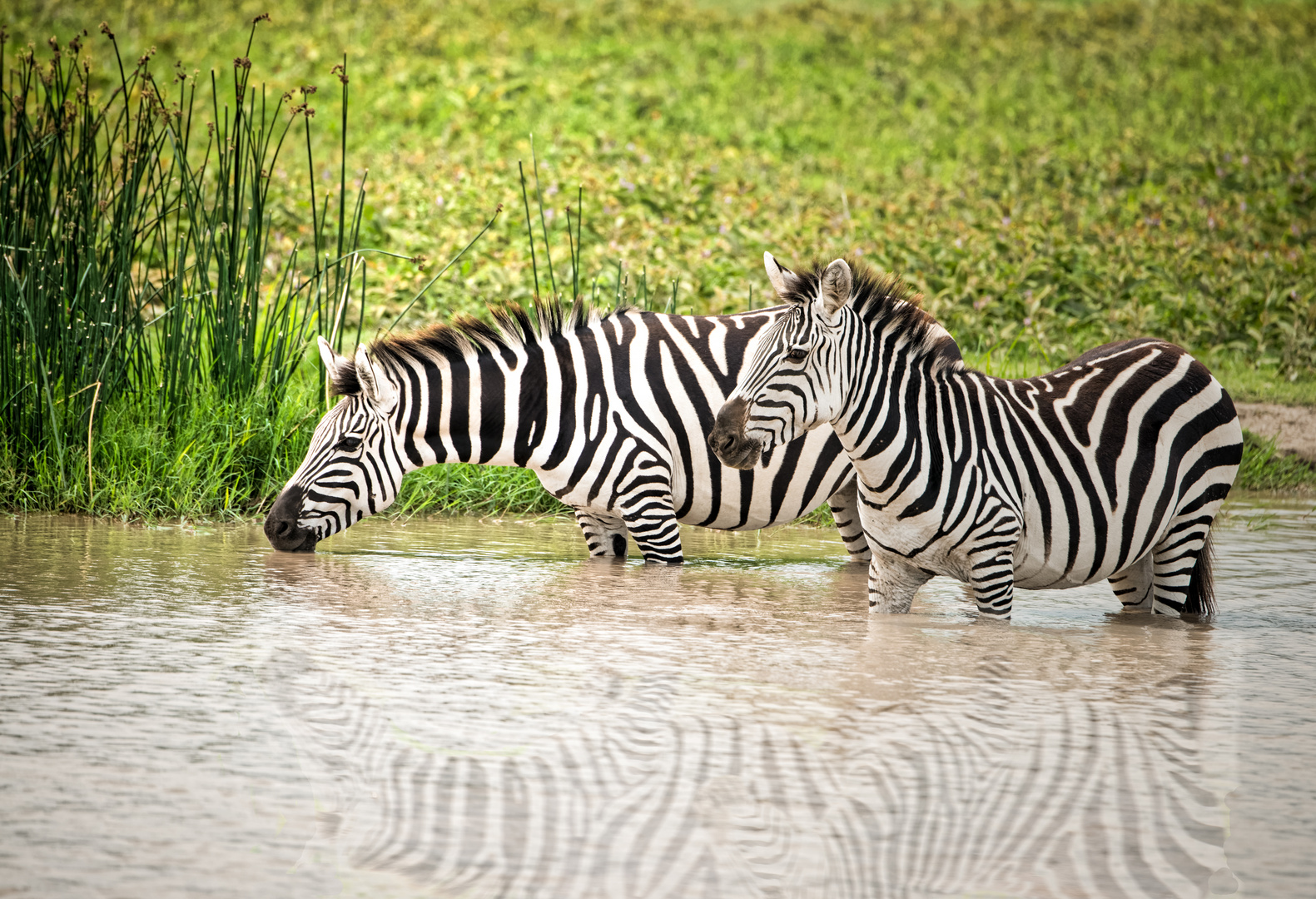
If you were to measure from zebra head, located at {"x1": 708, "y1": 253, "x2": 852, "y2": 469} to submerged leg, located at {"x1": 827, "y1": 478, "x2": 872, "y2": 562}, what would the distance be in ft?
5.03

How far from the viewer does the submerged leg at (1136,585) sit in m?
4.76

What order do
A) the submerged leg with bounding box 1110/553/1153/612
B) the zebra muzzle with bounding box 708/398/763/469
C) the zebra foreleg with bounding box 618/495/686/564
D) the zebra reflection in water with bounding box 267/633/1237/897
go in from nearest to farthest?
the zebra reflection in water with bounding box 267/633/1237/897, the zebra muzzle with bounding box 708/398/763/469, the submerged leg with bounding box 1110/553/1153/612, the zebra foreleg with bounding box 618/495/686/564

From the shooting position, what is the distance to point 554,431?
5484mm

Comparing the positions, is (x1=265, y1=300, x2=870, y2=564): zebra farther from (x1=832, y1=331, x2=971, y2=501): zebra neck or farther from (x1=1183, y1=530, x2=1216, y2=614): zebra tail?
(x1=1183, y1=530, x2=1216, y2=614): zebra tail

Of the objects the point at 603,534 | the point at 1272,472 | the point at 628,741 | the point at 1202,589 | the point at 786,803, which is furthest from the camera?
the point at 1272,472

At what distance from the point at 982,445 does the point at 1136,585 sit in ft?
2.83

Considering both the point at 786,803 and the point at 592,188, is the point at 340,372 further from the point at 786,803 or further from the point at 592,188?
the point at 592,188

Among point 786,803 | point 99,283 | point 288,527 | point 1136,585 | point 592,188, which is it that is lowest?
point 786,803

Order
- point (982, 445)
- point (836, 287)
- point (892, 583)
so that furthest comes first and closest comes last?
1. point (892, 583)
2. point (982, 445)
3. point (836, 287)

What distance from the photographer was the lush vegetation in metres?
6.34

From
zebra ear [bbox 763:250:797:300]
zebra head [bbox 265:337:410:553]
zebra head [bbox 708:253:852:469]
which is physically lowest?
zebra head [bbox 265:337:410:553]

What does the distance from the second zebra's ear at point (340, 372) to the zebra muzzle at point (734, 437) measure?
1823 mm

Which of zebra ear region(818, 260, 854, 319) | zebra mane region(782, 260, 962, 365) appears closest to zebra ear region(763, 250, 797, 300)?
zebra mane region(782, 260, 962, 365)

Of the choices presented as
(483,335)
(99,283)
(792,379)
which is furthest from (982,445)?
(99,283)
